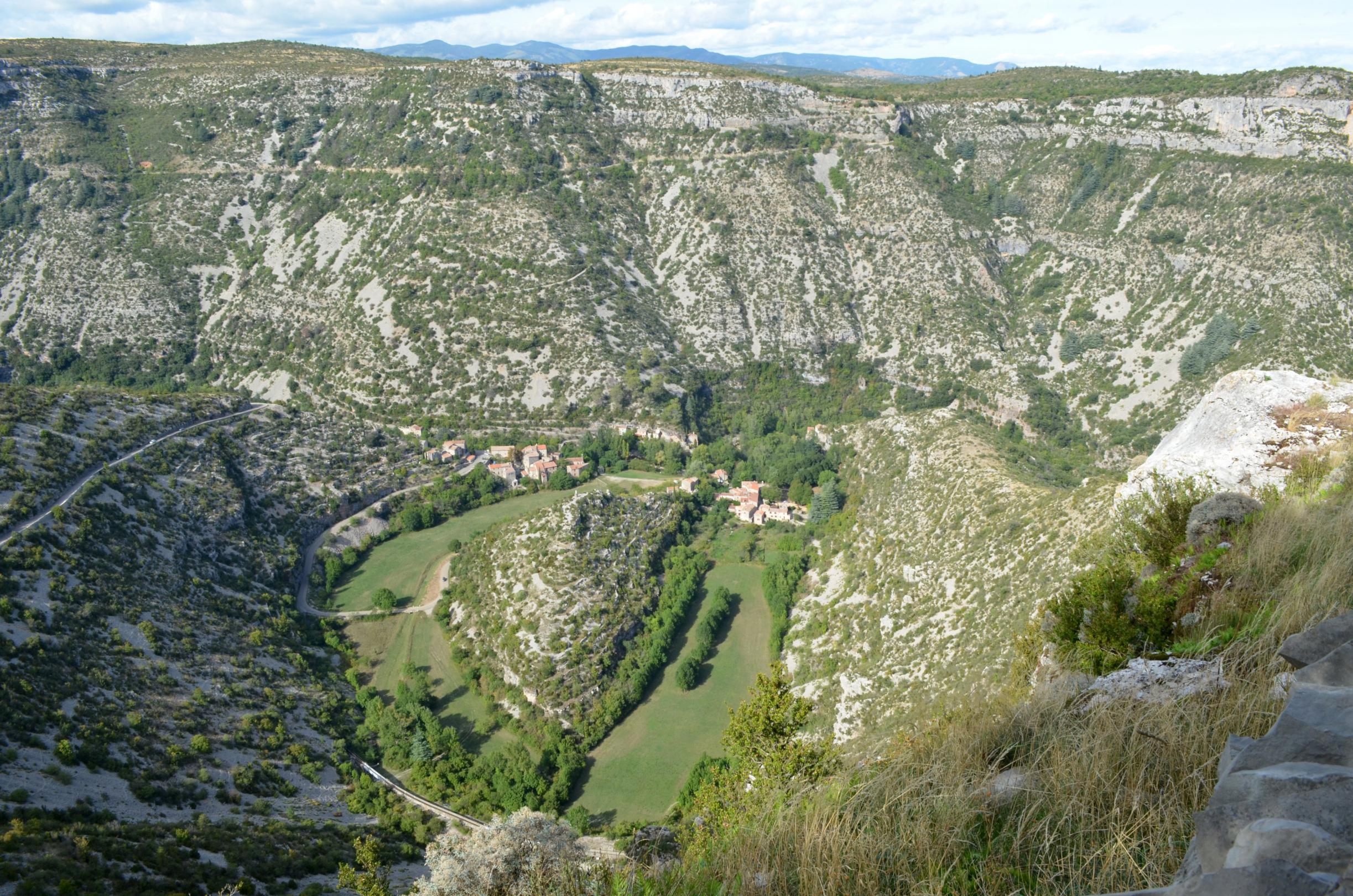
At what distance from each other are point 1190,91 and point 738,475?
58.2 metres

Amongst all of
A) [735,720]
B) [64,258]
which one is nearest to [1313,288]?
[735,720]

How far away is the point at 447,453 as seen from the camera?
54000mm

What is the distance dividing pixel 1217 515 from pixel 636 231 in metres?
67.4

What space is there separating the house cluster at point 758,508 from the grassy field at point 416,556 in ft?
32.3

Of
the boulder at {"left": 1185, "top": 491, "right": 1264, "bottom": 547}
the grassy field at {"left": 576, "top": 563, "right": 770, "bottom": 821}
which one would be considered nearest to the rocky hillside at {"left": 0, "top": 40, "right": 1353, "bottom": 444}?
the grassy field at {"left": 576, "top": 563, "right": 770, "bottom": 821}

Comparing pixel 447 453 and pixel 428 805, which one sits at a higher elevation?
pixel 447 453

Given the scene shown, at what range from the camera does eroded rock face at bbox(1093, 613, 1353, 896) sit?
2602 millimetres

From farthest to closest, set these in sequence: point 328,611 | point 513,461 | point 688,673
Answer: point 513,461 < point 328,611 < point 688,673

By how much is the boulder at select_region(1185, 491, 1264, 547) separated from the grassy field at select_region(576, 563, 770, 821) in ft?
61.5

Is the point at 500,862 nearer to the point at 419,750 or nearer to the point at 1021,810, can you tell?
the point at 1021,810

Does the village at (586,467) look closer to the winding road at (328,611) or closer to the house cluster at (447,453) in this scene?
the house cluster at (447,453)

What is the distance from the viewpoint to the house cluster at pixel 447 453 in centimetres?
5381

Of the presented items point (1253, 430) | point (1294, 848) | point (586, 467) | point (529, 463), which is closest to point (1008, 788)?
point (1294, 848)

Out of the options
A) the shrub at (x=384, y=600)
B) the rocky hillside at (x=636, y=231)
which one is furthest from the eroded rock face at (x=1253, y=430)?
the rocky hillside at (x=636, y=231)
